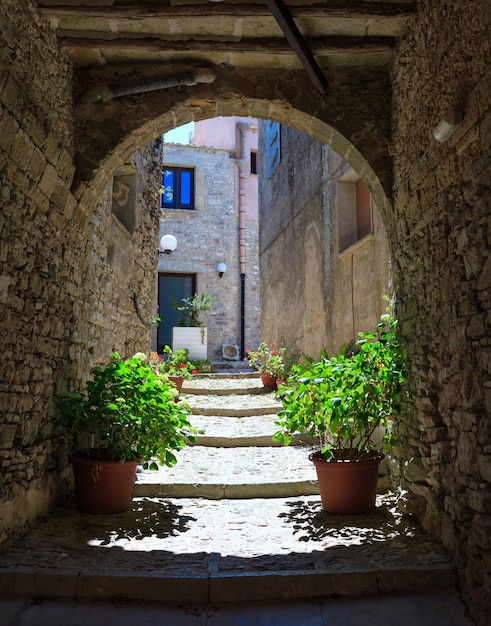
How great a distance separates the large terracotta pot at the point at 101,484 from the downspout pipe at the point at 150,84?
2.61 meters

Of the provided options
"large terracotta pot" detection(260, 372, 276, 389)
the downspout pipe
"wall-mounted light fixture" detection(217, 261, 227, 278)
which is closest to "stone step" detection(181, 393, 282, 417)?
"large terracotta pot" detection(260, 372, 276, 389)

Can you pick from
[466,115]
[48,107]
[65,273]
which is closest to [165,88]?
[48,107]

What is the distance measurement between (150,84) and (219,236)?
1054cm

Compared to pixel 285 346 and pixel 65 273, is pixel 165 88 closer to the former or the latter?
pixel 65 273

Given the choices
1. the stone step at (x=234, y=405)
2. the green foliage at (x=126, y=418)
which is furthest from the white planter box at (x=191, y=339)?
the green foliage at (x=126, y=418)

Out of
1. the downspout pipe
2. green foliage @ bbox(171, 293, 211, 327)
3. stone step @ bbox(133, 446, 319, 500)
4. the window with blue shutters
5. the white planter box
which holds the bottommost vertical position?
stone step @ bbox(133, 446, 319, 500)

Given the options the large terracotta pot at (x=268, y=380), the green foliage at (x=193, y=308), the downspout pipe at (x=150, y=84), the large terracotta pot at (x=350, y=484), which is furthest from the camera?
the green foliage at (x=193, y=308)

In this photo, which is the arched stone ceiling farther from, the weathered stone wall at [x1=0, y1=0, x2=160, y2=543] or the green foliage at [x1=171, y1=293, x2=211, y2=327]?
the green foliage at [x1=171, y1=293, x2=211, y2=327]

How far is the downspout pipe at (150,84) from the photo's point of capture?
13.0 ft

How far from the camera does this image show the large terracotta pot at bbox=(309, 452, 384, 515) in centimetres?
357

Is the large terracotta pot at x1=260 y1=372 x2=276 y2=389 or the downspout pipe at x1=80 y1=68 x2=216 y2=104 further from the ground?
the downspout pipe at x1=80 y1=68 x2=216 y2=104

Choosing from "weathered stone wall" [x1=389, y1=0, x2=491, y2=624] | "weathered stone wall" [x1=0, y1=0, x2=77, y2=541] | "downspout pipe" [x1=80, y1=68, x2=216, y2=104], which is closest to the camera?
"weathered stone wall" [x1=389, y1=0, x2=491, y2=624]

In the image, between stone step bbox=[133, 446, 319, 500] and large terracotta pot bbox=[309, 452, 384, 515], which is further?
stone step bbox=[133, 446, 319, 500]

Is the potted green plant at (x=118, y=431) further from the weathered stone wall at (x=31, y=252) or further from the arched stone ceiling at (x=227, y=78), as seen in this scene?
the arched stone ceiling at (x=227, y=78)
